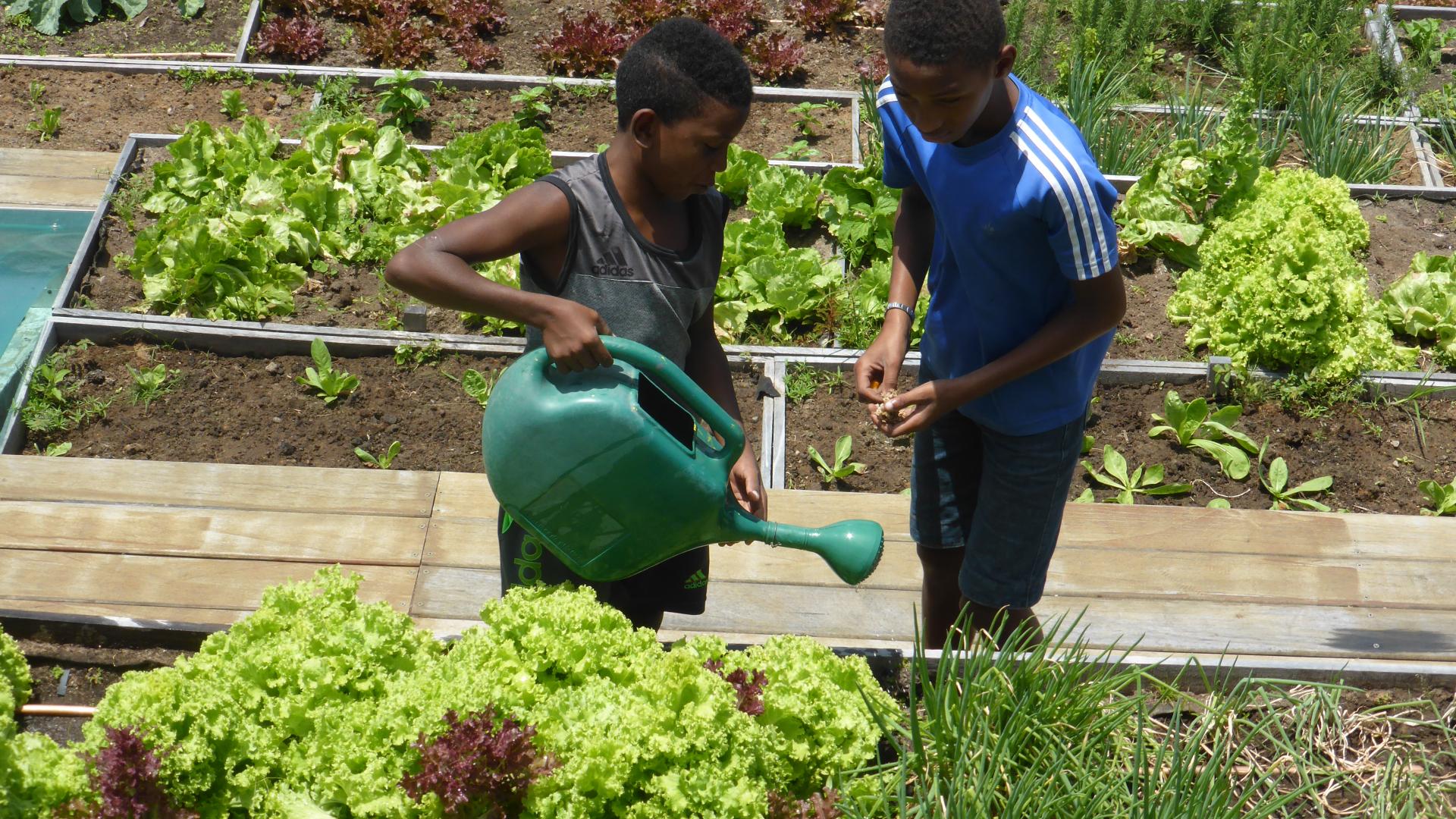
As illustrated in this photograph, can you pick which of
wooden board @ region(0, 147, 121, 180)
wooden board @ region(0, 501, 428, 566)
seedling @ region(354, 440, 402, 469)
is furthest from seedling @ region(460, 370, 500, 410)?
wooden board @ region(0, 147, 121, 180)

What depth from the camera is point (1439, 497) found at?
11.1ft

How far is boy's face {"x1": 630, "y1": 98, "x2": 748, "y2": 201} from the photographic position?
5.86 ft

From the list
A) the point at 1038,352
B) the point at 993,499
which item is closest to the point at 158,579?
the point at 993,499

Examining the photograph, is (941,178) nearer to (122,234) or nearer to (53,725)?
(53,725)

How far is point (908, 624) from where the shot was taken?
9.70 ft

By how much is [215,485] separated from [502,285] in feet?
6.07

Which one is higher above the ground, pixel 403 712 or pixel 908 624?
pixel 403 712

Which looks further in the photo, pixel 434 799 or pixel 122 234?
pixel 122 234

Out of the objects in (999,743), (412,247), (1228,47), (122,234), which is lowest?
(122,234)

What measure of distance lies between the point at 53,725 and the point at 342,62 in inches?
168

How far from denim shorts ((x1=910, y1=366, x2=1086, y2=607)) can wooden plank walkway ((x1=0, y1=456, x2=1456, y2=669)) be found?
1.59ft

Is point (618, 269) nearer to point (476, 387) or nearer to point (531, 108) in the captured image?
point (476, 387)

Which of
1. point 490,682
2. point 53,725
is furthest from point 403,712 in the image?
point 53,725

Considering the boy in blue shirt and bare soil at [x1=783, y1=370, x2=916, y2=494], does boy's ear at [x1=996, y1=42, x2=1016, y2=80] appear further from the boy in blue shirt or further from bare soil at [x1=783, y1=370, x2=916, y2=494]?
bare soil at [x1=783, y1=370, x2=916, y2=494]
